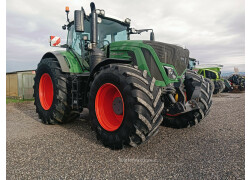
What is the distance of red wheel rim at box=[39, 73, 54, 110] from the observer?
5082mm

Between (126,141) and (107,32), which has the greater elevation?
(107,32)

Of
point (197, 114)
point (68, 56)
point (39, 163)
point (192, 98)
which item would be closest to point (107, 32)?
point (68, 56)

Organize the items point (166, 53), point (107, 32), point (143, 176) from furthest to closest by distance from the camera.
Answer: point (107, 32)
point (166, 53)
point (143, 176)

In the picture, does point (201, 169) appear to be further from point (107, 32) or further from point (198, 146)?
point (107, 32)

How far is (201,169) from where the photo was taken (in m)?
2.39

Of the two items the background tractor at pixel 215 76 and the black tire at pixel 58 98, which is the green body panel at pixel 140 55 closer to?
the black tire at pixel 58 98

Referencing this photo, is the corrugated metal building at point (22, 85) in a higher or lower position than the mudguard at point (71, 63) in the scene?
lower

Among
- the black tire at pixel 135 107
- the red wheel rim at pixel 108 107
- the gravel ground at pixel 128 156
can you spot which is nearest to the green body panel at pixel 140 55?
the black tire at pixel 135 107

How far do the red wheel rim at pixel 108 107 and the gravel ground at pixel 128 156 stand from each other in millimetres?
429

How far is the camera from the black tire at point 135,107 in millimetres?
2680

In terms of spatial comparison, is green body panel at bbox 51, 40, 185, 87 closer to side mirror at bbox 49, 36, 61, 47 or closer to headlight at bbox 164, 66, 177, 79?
headlight at bbox 164, 66, 177, 79

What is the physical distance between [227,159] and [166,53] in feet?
6.71

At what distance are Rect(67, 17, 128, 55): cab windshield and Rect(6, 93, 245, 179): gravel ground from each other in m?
2.19

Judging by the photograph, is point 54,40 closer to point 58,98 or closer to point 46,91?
point 46,91
